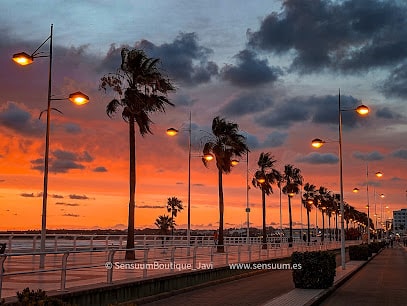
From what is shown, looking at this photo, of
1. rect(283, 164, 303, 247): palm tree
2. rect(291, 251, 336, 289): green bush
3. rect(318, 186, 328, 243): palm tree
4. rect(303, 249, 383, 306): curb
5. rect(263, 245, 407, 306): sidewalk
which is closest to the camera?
rect(303, 249, 383, 306): curb

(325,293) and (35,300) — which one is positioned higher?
(35,300)

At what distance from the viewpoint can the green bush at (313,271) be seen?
2009cm

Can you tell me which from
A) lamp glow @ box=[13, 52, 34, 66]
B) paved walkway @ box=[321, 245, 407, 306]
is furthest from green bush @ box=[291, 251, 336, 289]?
lamp glow @ box=[13, 52, 34, 66]

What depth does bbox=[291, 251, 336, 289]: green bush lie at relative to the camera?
20.1m

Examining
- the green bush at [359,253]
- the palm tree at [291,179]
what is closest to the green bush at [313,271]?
the green bush at [359,253]

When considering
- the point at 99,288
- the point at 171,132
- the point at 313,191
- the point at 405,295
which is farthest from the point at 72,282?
the point at 313,191

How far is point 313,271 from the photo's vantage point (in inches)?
800

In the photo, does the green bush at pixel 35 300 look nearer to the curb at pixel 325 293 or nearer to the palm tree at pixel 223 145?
the curb at pixel 325 293

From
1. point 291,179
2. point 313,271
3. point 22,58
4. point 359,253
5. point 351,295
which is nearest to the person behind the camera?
point 351,295

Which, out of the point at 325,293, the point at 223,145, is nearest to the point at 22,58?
the point at 325,293

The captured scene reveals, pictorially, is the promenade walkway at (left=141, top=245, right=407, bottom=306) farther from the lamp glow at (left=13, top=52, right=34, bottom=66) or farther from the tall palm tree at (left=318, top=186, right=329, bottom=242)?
the tall palm tree at (left=318, top=186, right=329, bottom=242)

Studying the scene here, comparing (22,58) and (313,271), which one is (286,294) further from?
(22,58)

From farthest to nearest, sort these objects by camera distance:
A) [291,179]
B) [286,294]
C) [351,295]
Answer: [291,179], [351,295], [286,294]

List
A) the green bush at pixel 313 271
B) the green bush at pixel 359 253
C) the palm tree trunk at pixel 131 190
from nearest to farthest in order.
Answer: the green bush at pixel 313 271 < the palm tree trunk at pixel 131 190 < the green bush at pixel 359 253
